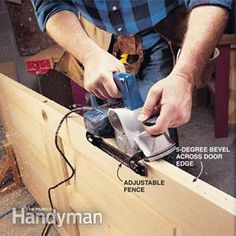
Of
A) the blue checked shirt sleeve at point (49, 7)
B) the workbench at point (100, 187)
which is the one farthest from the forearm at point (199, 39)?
the blue checked shirt sleeve at point (49, 7)

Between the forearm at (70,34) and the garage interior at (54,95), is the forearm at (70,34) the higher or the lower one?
the higher one

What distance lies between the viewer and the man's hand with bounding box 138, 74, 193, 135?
398mm

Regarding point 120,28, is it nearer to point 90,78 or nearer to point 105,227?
point 90,78

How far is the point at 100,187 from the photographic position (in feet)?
1.90

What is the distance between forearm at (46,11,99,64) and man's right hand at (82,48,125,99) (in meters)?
0.04

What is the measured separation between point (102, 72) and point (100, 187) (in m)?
0.22

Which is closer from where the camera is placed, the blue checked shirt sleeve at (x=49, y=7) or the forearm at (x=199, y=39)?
the forearm at (x=199, y=39)

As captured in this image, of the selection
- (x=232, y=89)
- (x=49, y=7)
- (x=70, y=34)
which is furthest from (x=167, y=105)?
(x=232, y=89)

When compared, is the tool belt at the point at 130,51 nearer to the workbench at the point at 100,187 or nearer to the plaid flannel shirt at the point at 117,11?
the plaid flannel shirt at the point at 117,11

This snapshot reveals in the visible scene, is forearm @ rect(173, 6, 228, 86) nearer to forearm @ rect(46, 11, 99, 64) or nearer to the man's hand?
the man's hand

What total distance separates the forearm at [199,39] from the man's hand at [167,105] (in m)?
0.04

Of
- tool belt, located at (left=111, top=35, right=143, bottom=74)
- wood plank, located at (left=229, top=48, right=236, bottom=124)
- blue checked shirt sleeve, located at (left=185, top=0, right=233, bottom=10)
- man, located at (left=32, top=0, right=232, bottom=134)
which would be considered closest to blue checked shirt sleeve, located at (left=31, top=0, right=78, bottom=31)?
man, located at (left=32, top=0, right=232, bottom=134)

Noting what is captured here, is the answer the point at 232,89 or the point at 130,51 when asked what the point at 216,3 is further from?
the point at 232,89

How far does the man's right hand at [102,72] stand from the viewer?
48cm
